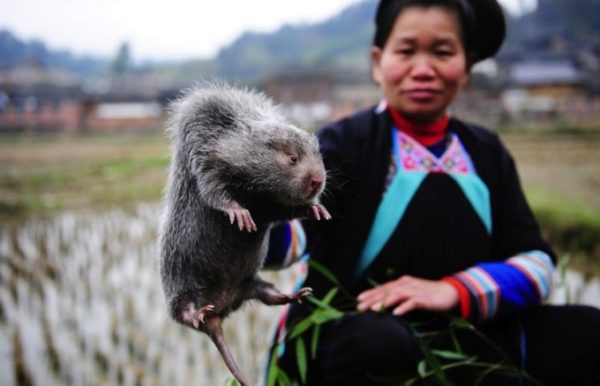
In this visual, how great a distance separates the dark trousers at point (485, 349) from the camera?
1828mm

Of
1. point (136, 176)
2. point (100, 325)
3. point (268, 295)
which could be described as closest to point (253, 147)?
point (268, 295)

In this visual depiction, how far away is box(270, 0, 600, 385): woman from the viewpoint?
1.89m

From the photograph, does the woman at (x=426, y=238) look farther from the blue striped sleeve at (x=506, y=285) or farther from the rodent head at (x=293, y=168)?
the rodent head at (x=293, y=168)

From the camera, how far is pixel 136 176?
15633 millimetres

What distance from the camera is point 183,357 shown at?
4477 millimetres

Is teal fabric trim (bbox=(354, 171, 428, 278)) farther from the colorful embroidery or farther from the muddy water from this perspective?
the muddy water

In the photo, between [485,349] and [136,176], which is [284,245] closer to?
[485,349]

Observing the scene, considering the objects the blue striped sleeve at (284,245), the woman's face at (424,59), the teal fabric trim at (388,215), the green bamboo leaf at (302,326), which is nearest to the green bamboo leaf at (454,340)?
the teal fabric trim at (388,215)

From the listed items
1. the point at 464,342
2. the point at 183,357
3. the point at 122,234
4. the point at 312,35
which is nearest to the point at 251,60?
the point at 312,35

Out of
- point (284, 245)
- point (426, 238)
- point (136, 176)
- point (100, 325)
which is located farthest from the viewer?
point (136, 176)

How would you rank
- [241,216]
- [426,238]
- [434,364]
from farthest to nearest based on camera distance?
1. [426,238]
2. [434,364]
3. [241,216]

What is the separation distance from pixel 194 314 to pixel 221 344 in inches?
3.0

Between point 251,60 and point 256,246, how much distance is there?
1398 inches

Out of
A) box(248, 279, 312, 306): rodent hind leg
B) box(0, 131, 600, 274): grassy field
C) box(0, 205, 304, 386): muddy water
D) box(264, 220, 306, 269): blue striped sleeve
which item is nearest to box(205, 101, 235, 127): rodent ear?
box(248, 279, 312, 306): rodent hind leg
